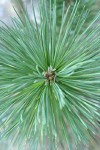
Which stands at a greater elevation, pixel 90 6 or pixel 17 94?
pixel 90 6

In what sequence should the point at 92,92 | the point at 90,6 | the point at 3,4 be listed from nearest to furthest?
the point at 92,92
the point at 90,6
the point at 3,4

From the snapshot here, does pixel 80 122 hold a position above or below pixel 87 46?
below

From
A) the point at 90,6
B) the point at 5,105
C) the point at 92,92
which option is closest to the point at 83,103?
the point at 92,92

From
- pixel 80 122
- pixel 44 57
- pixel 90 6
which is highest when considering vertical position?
pixel 90 6

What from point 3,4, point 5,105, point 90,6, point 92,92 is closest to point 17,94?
point 5,105

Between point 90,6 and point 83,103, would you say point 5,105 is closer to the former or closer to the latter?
point 83,103

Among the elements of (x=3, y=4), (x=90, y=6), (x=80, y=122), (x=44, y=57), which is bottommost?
(x=80, y=122)

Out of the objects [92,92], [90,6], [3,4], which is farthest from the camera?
[3,4]

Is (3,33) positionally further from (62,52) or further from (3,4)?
(3,4)

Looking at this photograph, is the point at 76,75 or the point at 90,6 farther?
the point at 90,6
